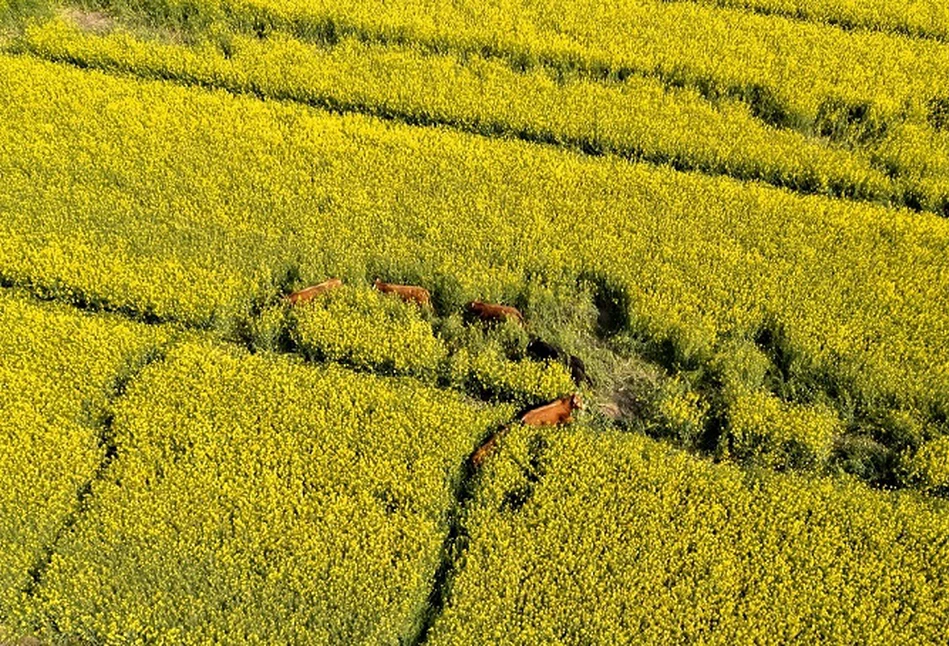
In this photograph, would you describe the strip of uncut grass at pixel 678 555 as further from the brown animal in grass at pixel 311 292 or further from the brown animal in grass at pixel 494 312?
the brown animal in grass at pixel 311 292

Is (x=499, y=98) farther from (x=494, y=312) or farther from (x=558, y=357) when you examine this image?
(x=558, y=357)

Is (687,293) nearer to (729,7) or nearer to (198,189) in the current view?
(198,189)

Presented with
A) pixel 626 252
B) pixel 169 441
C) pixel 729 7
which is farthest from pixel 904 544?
pixel 729 7

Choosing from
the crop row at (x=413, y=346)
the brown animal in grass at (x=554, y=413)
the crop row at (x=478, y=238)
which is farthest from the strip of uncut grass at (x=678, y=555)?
the crop row at (x=478, y=238)

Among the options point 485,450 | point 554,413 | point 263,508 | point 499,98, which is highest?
point 499,98

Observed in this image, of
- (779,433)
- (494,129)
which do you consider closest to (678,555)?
(779,433)

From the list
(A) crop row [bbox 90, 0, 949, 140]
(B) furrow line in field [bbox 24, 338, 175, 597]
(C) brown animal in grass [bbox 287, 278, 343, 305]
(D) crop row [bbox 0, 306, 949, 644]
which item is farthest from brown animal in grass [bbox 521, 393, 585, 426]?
(A) crop row [bbox 90, 0, 949, 140]
